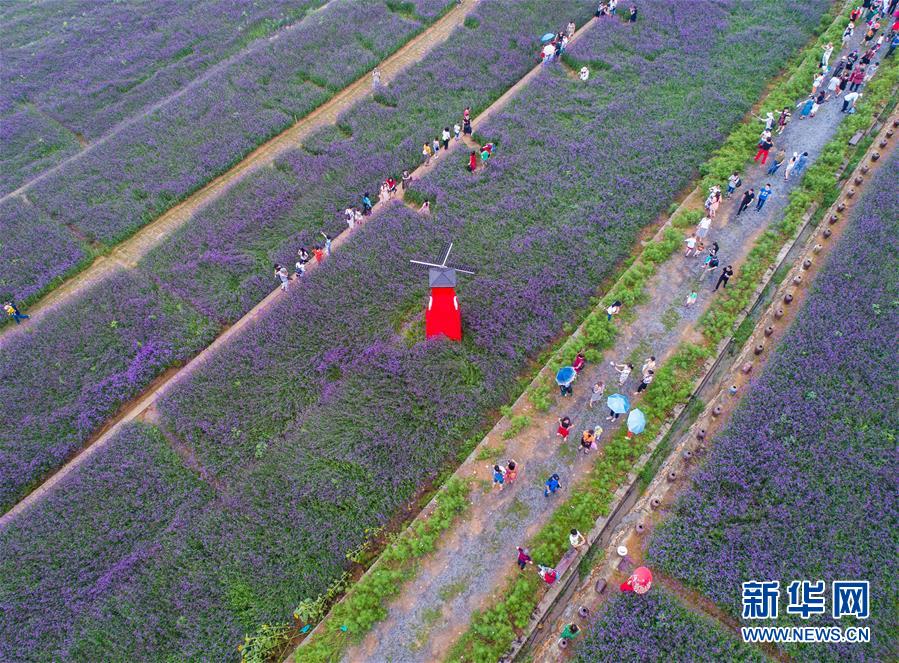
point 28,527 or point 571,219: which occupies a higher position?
point 571,219

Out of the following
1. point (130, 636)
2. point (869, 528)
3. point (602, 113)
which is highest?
point (602, 113)

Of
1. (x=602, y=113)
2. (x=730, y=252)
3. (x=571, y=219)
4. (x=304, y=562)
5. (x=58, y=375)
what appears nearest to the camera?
(x=304, y=562)

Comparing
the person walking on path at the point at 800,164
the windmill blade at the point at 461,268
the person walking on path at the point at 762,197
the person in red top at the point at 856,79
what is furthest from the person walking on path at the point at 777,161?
the windmill blade at the point at 461,268

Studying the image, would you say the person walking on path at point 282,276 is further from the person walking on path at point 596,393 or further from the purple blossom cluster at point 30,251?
the person walking on path at point 596,393

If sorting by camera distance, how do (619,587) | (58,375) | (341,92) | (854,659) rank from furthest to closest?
(341,92) → (58,375) → (619,587) → (854,659)

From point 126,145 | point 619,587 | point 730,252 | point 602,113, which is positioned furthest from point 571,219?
point 126,145

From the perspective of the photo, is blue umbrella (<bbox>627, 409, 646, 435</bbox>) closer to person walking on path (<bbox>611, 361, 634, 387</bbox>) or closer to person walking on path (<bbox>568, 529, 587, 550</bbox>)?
person walking on path (<bbox>611, 361, 634, 387</bbox>)

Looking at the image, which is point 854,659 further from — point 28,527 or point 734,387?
point 28,527

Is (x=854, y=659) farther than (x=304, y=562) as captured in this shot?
No
